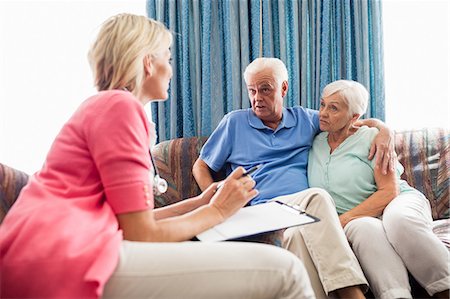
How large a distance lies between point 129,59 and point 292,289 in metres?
0.72

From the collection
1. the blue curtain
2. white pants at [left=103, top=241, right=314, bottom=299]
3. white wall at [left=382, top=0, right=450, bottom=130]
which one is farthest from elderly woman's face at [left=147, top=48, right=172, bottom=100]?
white wall at [left=382, top=0, right=450, bottom=130]

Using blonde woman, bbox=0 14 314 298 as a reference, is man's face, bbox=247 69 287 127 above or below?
above

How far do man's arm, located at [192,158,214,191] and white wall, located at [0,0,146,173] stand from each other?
95 cm

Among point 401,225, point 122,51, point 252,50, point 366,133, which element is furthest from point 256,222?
point 252,50

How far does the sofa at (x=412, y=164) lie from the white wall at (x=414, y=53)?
471 millimetres

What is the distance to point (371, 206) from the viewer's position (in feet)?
6.67

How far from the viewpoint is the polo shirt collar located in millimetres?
2352

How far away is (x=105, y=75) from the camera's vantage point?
1.36m

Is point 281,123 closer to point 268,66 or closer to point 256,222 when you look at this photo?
point 268,66

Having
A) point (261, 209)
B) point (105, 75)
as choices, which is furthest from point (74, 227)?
point (261, 209)

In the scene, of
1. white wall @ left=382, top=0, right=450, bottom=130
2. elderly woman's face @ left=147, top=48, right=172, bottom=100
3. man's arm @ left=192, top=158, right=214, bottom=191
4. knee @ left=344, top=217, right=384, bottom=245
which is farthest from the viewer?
white wall @ left=382, top=0, right=450, bottom=130

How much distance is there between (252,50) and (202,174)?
33.4 inches

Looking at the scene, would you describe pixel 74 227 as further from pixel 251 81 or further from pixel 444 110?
pixel 444 110

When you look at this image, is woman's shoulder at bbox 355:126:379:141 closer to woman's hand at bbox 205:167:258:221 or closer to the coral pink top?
woman's hand at bbox 205:167:258:221
